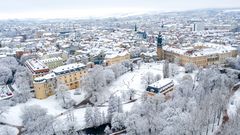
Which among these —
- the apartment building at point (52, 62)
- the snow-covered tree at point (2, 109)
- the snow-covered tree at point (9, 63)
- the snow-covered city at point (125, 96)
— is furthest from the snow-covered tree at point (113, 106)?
the snow-covered tree at point (9, 63)

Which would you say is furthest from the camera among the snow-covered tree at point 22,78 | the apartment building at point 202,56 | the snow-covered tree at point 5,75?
the apartment building at point 202,56

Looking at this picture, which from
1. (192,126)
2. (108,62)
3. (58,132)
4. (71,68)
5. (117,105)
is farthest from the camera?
(108,62)

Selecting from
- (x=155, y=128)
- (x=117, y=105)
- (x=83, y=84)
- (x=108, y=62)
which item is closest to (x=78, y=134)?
(x=117, y=105)

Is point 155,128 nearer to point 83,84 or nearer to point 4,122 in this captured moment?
point 83,84

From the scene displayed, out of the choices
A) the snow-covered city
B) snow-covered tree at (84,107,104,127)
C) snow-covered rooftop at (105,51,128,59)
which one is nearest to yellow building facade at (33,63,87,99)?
the snow-covered city

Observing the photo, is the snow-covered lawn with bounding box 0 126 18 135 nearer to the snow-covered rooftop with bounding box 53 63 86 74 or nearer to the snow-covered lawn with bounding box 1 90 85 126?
the snow-covered lawn with bounding box 1 90 85 126

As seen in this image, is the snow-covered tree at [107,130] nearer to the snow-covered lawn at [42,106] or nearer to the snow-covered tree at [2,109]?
the snow-covered lawn at [42,106]
